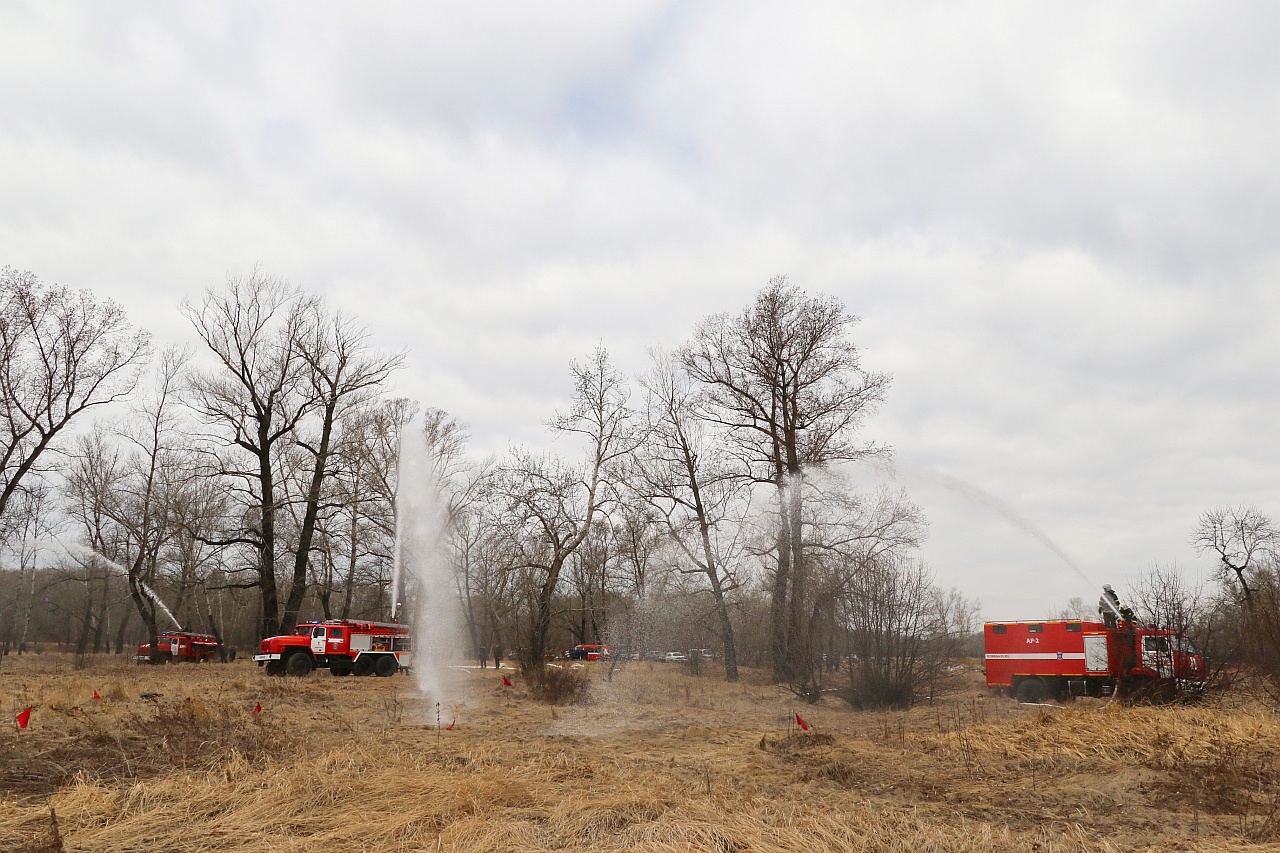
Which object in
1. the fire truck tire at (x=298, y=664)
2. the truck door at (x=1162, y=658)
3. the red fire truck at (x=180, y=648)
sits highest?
the truck door at (x=1162, y=658)

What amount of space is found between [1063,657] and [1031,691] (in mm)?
1502

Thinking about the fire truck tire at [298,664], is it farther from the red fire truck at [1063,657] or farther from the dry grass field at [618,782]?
the red fire truck at [1063,657]

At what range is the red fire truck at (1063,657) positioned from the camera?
23.8 meters

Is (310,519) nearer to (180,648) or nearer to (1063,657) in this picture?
(180,648)

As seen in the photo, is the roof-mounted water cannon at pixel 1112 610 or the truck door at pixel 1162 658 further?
the roof-mounted water cannon at pixel 1112 610

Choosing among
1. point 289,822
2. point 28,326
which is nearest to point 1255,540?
point 289,822

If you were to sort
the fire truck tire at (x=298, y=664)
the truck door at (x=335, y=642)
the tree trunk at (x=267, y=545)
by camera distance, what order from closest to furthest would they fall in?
the fire truck tire at (x=298, y=664) < the truck door at (x=335, y=642) < the tree trunk at (x=267, y=545)

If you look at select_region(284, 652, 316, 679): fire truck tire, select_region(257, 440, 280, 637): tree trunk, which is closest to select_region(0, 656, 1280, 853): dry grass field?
select_region(284, 652, 316, 679): fire truck tire

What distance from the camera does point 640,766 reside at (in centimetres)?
1291

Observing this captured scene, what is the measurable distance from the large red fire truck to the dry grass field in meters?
11.7

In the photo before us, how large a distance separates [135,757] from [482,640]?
42416mm

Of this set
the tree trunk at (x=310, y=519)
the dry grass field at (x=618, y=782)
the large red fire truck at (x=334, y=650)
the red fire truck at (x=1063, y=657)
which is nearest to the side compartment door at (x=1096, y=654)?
the red fire truck at (x=1063, y=657)

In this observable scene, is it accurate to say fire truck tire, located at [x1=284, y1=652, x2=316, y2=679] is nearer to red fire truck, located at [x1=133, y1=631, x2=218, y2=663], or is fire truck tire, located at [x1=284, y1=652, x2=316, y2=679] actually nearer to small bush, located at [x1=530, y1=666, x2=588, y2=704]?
small bush, located at [x1=530, y1=666, x2=588, y2=704]

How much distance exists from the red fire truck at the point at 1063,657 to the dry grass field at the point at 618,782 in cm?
710
